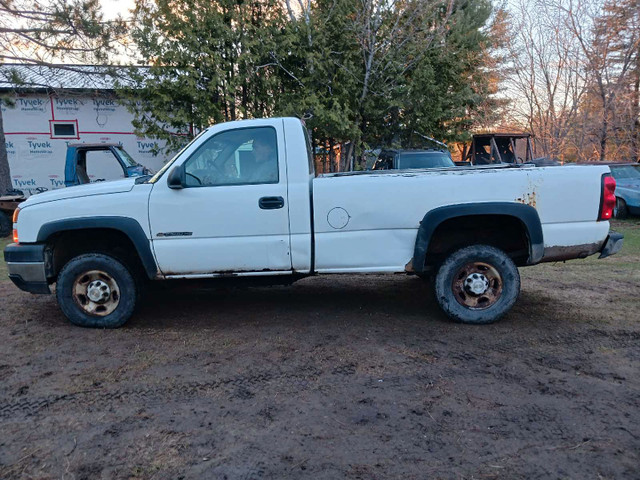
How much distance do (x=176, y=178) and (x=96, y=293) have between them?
55.8 inches

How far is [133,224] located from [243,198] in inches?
41.4

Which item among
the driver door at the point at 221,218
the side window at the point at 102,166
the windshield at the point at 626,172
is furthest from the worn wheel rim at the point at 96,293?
the windshield at the point at 626,172

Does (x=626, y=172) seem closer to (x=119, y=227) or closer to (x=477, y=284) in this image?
(x=477, y=284)

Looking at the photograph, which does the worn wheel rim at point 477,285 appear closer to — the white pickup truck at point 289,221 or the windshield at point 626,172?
the white pickup truck at point 289,221

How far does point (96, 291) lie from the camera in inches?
203

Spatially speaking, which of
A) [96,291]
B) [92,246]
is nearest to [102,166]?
[92,246]

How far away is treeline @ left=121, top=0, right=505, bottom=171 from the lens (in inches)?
479

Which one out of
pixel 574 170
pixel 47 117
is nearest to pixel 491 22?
pixel 47 117

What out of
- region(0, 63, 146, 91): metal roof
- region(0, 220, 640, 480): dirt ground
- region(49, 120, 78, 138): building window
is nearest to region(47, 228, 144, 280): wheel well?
region(0, 220, 640, 480): dirt ground

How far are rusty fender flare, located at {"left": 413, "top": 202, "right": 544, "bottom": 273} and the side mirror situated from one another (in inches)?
88.4

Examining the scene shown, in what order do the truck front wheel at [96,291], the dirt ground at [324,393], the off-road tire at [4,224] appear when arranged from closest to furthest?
the dirt ground at [324,393]
the truck front wheel at [96,291]
the off-road tire at [4,224]

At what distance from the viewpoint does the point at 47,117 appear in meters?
→ 16.6

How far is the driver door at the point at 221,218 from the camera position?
4.93 meters

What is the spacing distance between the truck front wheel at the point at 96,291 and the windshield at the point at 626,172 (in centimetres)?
1323
